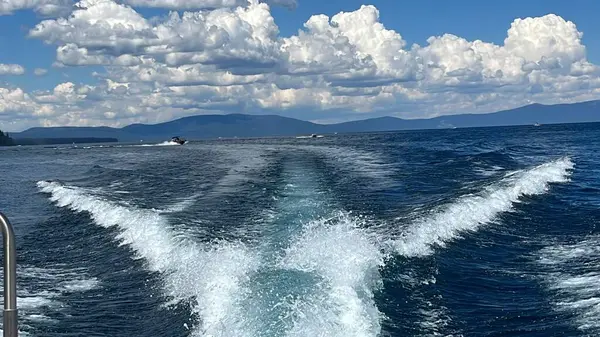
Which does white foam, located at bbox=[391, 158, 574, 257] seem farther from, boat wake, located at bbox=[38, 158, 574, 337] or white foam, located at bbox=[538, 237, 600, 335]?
white foam, located at bbox=[538, 237, 600, 335]

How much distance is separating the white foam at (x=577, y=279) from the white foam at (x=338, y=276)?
5.04 meters

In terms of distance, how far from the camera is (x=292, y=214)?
1272 inches

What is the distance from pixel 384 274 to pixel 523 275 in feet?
15.4

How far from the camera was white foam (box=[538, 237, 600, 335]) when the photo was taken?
18.1 m

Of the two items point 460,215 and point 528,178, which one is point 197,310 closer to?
point 460,215

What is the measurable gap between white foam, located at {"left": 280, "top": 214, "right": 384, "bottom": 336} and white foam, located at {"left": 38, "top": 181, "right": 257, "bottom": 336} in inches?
62.6

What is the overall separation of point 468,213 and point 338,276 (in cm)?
1353

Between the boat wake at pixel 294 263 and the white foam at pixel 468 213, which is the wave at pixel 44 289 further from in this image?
the white foam at pixel 468 213

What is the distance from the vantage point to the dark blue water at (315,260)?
58.3ft

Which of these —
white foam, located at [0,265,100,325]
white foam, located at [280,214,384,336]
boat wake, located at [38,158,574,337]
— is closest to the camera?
white foam, located at [280,214,384,336]

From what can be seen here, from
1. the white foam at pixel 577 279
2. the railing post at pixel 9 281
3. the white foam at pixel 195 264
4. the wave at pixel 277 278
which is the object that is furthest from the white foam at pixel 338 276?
the railing post at pixel 9 281

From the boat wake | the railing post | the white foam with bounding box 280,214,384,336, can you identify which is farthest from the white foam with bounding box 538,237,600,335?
the railing post

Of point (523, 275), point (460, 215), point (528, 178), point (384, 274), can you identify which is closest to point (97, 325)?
point (384, 274)

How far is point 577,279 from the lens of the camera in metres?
21.6
